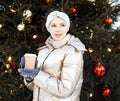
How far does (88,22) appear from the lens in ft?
12.7

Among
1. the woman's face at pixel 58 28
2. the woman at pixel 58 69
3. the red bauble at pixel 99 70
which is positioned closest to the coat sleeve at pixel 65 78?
the woman at pixel 58 69

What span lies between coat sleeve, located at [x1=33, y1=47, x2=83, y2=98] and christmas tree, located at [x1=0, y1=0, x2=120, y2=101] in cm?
125

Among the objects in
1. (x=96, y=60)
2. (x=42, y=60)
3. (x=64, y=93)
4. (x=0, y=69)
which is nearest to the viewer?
(x=64, y=93)

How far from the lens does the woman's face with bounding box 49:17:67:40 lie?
94.3 inches

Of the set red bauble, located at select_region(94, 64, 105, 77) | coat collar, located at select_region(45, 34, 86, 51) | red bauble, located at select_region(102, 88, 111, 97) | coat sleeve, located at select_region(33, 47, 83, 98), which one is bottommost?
red bauble, located at select_region(102, 88, 111, 97)

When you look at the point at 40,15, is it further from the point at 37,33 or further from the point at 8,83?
the point at 8,83

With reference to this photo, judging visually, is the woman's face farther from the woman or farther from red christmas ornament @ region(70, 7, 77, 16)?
red christmas ornament @ region(70, 7, 77, 16)

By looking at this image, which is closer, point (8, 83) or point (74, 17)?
point (8, 83)

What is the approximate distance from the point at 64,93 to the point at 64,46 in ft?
1.08

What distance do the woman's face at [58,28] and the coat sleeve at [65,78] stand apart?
0.47 feet

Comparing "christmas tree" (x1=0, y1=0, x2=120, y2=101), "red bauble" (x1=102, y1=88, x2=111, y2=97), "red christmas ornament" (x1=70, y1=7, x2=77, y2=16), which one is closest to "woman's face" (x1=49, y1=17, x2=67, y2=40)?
"christmas tree" (x1=0, y1=0, x2=120, y2=101)

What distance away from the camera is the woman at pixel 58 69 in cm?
229

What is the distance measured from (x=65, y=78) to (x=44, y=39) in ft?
4.92

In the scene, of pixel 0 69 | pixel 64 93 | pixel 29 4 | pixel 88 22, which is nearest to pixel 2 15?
pixel 29 4
